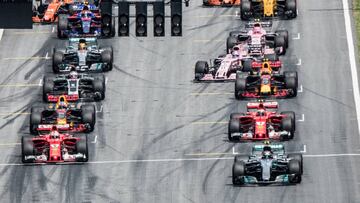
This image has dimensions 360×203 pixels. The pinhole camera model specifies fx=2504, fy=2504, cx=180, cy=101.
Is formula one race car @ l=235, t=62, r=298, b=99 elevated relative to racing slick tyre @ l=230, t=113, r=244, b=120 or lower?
elevated

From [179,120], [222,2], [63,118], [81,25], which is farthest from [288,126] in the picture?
[222,2]

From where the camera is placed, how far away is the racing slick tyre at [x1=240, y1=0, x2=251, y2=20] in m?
178

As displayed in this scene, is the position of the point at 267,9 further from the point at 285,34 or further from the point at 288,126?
the point at 288,126

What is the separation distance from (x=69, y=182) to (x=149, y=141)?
8.39m

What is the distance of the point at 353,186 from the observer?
489 ft

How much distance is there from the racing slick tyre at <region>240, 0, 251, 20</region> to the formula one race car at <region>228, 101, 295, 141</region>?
2216cm

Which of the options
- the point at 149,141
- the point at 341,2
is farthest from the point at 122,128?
the point at 341,2

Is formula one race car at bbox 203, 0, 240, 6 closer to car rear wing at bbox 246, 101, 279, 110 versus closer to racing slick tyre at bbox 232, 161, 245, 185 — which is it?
car rear wing at bbox 246, 101, 279, 110

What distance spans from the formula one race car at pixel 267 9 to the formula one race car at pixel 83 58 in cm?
1244

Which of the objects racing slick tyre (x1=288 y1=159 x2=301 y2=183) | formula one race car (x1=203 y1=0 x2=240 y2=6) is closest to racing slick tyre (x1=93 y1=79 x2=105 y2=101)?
racing slick tyre (x1=288 y1=159 x2=301 y2=183)

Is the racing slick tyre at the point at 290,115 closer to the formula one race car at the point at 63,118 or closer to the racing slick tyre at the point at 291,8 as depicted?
the formula one race car at the point at 63,118

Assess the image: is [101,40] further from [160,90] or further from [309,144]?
[309,144]

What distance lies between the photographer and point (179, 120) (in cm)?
16088

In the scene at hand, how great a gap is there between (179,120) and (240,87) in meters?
4.87
